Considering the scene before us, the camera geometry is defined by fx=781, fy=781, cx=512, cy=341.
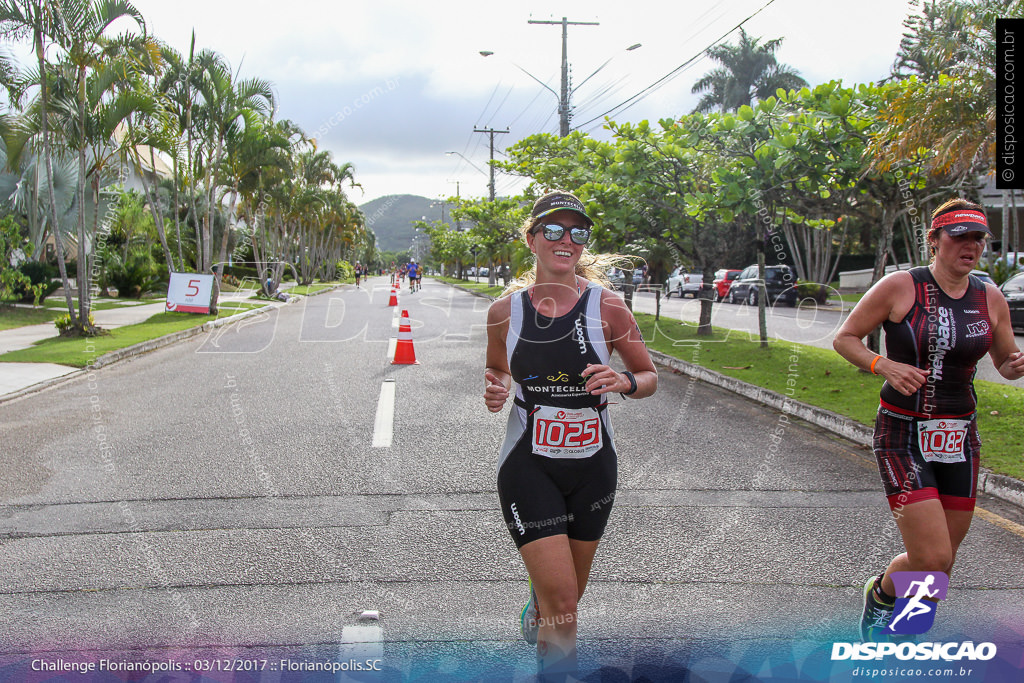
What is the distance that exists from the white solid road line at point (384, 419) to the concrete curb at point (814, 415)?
4.56m

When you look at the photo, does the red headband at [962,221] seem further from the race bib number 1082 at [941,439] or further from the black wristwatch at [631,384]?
the black wristwatch at [631,384]

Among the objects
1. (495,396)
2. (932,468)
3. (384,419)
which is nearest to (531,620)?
(495,396)

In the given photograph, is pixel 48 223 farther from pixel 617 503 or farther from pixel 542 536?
pixel 542 536

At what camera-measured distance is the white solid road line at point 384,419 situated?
7609 millimetres

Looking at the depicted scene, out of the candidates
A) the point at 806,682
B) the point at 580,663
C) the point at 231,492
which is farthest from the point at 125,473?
the point at 806,682

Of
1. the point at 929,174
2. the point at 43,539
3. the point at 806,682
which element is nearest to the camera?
the point at 806,682

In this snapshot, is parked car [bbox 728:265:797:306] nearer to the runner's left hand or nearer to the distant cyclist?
the distant cyclist

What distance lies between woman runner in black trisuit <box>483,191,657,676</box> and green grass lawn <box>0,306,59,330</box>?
1956cm

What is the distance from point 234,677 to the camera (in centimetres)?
321

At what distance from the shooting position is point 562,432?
2975 mm

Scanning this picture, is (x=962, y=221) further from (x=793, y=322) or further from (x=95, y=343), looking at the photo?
(x=793, y=322)

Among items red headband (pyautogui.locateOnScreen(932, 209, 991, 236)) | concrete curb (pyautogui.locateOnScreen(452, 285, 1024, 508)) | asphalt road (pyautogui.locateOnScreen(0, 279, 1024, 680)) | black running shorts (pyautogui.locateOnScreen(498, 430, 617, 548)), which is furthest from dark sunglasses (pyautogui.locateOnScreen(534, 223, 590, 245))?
concrete curb (pyautogui.locateOnScreen(452, 285, 1024, 508))

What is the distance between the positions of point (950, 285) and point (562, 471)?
188 centimetres

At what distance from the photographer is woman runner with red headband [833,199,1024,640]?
3.23 m
